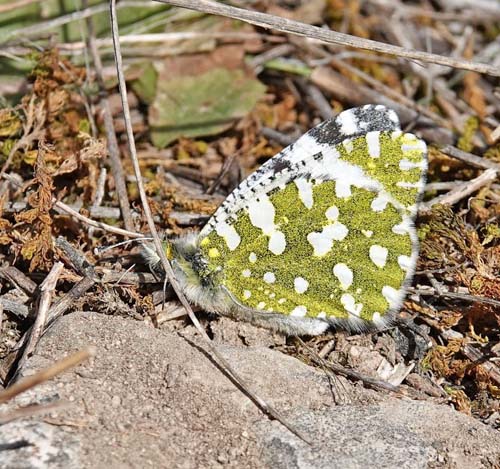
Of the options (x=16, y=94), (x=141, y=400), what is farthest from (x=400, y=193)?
(x=16, y=94)

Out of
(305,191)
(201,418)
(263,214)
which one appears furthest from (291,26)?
(201,418)

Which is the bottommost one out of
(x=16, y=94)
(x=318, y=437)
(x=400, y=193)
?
(x=318, y=437)

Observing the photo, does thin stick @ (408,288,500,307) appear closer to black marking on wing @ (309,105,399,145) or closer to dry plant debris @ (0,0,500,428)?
dry plant debris @ (0,0,500,428)

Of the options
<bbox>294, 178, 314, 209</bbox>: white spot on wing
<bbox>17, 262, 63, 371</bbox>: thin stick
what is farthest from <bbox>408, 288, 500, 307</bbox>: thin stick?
<bbox>17, 262, 63, 371</bbox>: thin stick

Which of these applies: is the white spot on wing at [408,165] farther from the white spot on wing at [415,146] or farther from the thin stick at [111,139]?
the thin stick at [111,139]

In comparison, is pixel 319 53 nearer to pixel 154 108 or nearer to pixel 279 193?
pixel 154 108

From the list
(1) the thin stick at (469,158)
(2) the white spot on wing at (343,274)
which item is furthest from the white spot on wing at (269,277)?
(1) the thin stick at (469,158)

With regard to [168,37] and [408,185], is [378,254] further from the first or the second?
[168,37]
